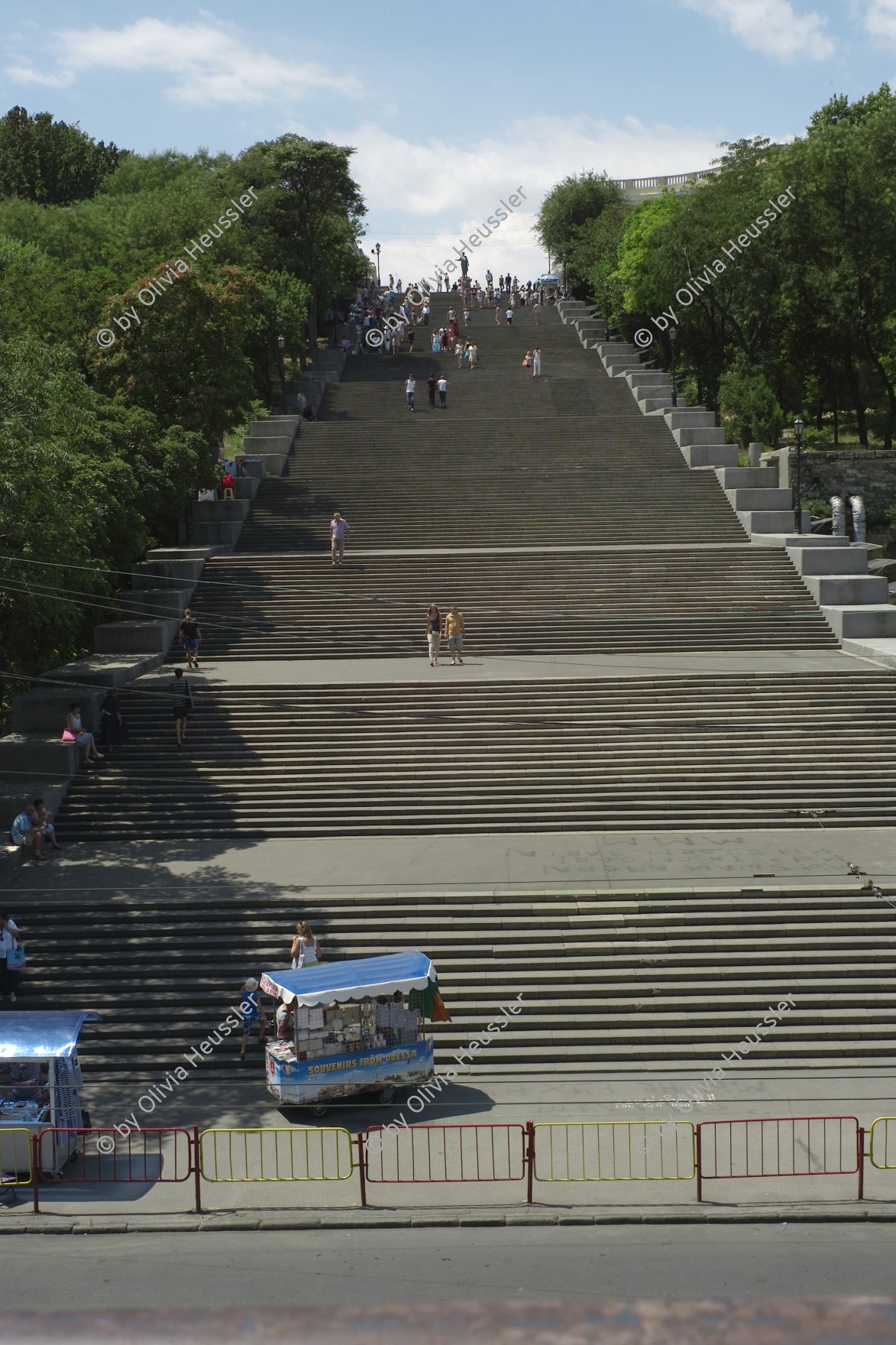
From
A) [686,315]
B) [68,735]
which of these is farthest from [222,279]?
[686,315]

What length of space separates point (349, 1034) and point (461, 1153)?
1899 millimetres

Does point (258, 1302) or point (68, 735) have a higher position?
point (68, 735)

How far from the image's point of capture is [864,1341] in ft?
30.6

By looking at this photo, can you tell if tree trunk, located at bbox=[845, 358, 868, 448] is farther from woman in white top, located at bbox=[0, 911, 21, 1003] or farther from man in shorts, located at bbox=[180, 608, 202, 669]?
woman in white top, located at bbox=[0, 911, 21, 1003]

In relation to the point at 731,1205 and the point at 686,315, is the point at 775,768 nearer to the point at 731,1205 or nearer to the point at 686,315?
the point at 731,1205

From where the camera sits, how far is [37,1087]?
505 inches

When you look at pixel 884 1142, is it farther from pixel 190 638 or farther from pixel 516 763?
pixel 190 638

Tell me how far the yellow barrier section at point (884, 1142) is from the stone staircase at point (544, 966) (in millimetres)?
1886

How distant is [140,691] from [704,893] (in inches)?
500

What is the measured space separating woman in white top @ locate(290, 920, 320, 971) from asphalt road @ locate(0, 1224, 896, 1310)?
4.18 metres

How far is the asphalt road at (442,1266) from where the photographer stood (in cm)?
1024

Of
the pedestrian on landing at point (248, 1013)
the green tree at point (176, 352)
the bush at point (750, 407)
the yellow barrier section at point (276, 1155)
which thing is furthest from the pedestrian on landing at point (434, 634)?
the bush at point (750, 407)

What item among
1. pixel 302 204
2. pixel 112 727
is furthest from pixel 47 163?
pixel 112 727

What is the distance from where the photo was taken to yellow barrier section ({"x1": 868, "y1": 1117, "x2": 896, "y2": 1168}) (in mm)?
12195
